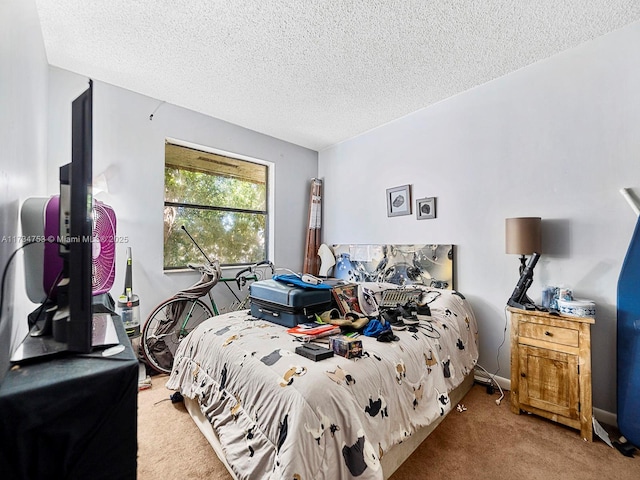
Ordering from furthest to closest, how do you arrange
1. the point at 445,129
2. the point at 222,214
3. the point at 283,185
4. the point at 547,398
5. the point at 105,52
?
the point at 283,185 → the point at 222,214 → the point at 445,129 → the point at 105,52 → the point at 547,398

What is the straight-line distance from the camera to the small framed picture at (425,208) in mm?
2930

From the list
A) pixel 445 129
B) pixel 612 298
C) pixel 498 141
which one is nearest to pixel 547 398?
pixel 612 298

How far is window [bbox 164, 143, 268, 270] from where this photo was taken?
309 centimetres

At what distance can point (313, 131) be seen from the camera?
3629 mm

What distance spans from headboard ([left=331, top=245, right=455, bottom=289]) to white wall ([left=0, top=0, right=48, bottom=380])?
2.83 meters

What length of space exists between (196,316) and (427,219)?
2643 millimetres

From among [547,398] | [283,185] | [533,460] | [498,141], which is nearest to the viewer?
[533,460]

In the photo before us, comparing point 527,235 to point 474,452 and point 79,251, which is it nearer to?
point 474,452

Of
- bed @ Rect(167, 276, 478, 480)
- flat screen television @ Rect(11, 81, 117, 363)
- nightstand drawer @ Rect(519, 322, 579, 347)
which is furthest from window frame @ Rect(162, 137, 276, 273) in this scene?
nightstand drawer @ Rect(519, 322, 579, 347)

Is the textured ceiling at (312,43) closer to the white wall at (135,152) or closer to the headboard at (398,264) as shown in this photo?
the white wall at (135,152)

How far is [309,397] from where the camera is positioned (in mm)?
1112

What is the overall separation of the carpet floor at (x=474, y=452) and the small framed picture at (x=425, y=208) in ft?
5.74

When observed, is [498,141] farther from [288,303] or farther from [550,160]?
[288,303]

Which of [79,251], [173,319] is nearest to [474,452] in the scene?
[79,251]
